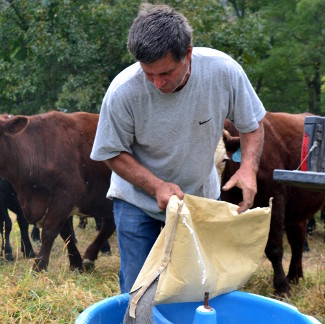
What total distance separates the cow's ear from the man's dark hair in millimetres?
4109

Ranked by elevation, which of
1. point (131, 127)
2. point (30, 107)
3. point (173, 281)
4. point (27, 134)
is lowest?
point (30, 107)

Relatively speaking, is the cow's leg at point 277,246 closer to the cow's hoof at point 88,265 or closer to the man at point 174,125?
the cow's hoof at point 88,265

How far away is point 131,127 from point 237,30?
391 inches

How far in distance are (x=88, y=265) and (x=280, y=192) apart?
2382mm

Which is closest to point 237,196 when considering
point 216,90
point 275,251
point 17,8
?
point 275,251

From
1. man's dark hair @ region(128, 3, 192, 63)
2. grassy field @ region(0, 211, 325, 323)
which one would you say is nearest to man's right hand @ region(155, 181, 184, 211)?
man's dark hair @ region(128, 3, 192, 63)

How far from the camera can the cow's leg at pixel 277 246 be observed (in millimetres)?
6504

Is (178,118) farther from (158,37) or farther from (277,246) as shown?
(277,246)

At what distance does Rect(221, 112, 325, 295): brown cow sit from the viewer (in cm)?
645

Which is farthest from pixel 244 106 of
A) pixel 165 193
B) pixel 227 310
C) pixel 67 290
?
pixel 67 290

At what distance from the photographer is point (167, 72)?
10.6 ft

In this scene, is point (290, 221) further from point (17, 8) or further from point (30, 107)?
point (17, 8)

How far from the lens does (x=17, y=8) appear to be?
513 inches

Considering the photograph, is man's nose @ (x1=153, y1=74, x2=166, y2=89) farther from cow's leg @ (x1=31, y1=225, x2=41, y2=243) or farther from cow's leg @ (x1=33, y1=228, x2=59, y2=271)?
cow's leg @ (x1=31, y1=225, x2=41, y2=243)
